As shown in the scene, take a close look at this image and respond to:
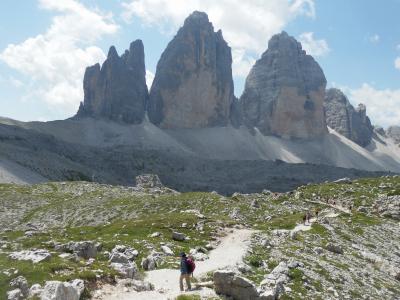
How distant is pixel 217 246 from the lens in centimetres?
4053

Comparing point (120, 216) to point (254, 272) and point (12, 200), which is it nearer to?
point (12, 200)

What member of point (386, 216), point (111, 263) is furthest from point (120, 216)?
point (111, 263)

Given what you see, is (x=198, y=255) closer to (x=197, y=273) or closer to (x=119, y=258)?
(x=197, y=273)

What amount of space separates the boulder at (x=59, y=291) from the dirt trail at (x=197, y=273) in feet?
6.80

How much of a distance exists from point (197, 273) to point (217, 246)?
11.1m

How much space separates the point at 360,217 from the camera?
2250 inches

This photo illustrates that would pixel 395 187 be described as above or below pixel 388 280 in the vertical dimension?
above

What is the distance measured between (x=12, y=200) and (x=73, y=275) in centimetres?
7180

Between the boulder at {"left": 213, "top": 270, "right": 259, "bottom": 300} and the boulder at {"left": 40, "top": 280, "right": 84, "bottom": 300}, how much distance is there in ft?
22.8

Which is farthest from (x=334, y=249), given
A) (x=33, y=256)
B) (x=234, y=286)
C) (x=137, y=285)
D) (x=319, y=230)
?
(x=33, y=256)

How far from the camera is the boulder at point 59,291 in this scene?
791 inches

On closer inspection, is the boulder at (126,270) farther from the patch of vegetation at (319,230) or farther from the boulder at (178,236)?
the patch of vegetation at (319,230)

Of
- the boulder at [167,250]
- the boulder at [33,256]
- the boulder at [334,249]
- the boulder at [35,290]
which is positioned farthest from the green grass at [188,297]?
the boulder at [334,249]

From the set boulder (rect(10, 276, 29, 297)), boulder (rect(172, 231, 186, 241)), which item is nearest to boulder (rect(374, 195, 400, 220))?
boulder (rect(172, 231, 186, 241))
